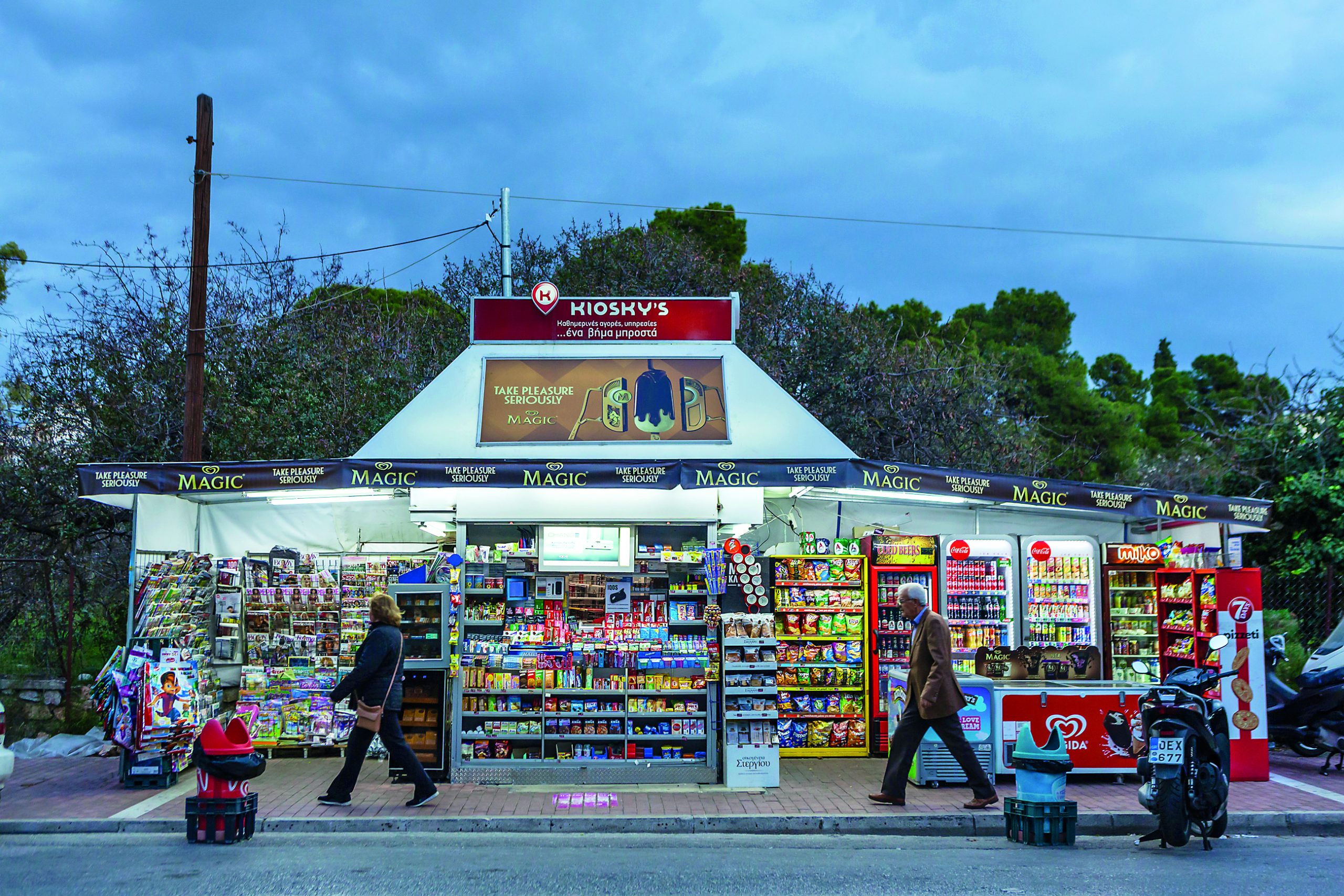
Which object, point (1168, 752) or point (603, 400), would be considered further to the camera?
point (603, 400)

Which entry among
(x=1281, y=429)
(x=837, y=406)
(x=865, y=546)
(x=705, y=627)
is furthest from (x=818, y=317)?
(x=705, y=627)

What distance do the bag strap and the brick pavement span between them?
0.89 meters

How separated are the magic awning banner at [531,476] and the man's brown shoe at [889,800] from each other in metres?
2.80

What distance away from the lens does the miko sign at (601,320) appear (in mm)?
11914

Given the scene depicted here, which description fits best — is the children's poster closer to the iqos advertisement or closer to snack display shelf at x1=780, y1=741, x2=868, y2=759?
the iqos advertisement

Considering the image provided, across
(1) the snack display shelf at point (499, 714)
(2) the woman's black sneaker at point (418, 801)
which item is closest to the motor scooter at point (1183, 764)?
(1) the snack display shelf at point (499, 714)

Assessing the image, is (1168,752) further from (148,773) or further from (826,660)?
(148,773)

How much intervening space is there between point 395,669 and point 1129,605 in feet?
26.3

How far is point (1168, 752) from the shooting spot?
A: 7168 millimetres

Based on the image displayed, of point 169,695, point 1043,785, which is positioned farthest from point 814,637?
point 169,695

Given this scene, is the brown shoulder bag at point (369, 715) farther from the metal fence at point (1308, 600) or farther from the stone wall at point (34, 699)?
the metal fence at point (1308, 600)

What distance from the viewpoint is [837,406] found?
23.5 m

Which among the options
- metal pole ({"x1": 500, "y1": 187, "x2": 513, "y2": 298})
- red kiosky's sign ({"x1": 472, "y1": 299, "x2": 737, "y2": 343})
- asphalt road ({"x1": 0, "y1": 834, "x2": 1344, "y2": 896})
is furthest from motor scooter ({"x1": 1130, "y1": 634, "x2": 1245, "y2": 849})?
metal pole ({"x1": 500, "y1": 187, "x2": 513, "y2": 298})

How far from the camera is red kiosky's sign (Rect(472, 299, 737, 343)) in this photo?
469 inches
